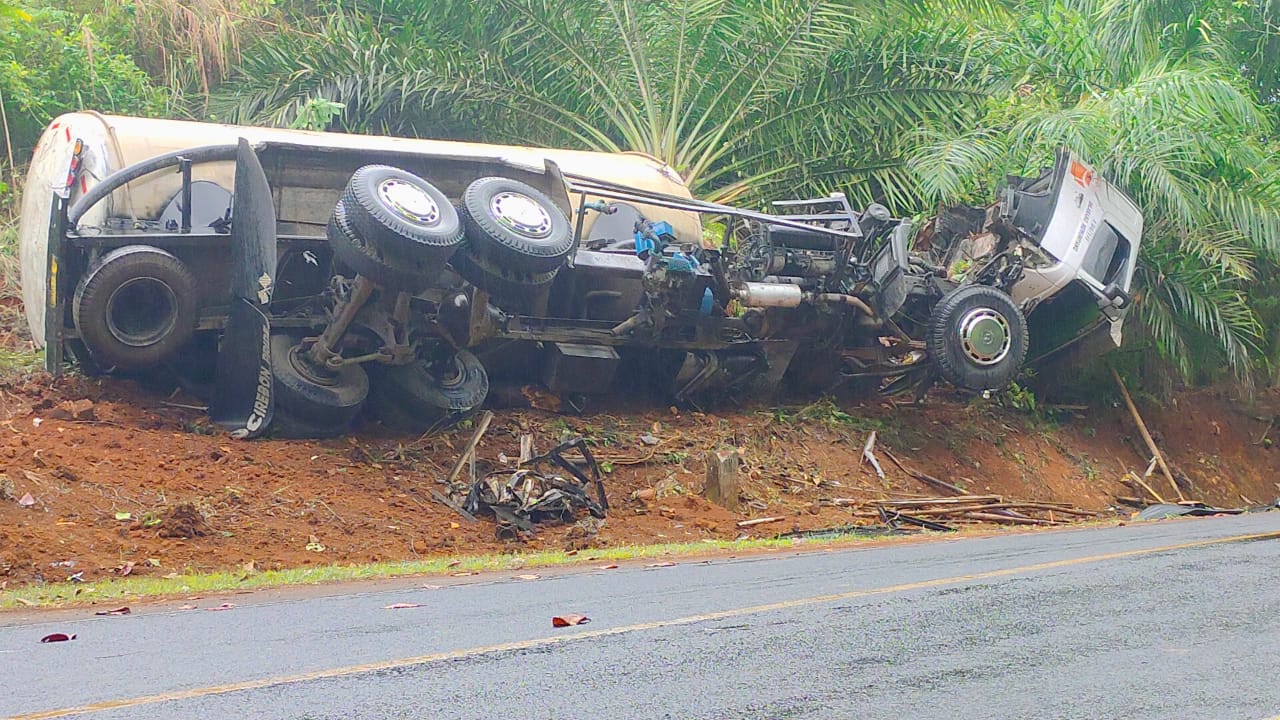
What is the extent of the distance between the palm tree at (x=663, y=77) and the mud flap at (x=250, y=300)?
7.39 metres

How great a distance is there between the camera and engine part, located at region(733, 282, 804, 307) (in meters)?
13.1

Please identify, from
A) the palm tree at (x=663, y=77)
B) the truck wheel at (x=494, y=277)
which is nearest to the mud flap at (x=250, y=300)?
the truck wheel at (x=494, y=277)

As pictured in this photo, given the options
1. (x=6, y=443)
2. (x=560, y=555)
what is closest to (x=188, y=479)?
(x=6, y=443)

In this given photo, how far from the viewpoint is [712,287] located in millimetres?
13094

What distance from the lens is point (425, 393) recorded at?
1223 cm

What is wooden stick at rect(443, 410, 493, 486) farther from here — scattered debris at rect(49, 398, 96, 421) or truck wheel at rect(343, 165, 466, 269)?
scattered debris at rect(49, 398, 96, 421)

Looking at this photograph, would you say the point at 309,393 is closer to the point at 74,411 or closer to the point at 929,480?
the point at 74,411

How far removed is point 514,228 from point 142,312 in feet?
10.4

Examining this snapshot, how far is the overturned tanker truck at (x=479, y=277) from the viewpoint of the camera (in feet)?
37.1

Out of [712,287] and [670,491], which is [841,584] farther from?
[712,287]

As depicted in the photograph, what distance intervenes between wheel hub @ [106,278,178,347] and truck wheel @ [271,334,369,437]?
2.86 feet

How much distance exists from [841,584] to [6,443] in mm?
6322

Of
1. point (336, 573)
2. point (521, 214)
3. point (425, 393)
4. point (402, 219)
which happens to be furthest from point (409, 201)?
point (336, 573)

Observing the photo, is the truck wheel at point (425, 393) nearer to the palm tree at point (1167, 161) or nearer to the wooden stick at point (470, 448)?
the wooden stick at point (470, 448)
